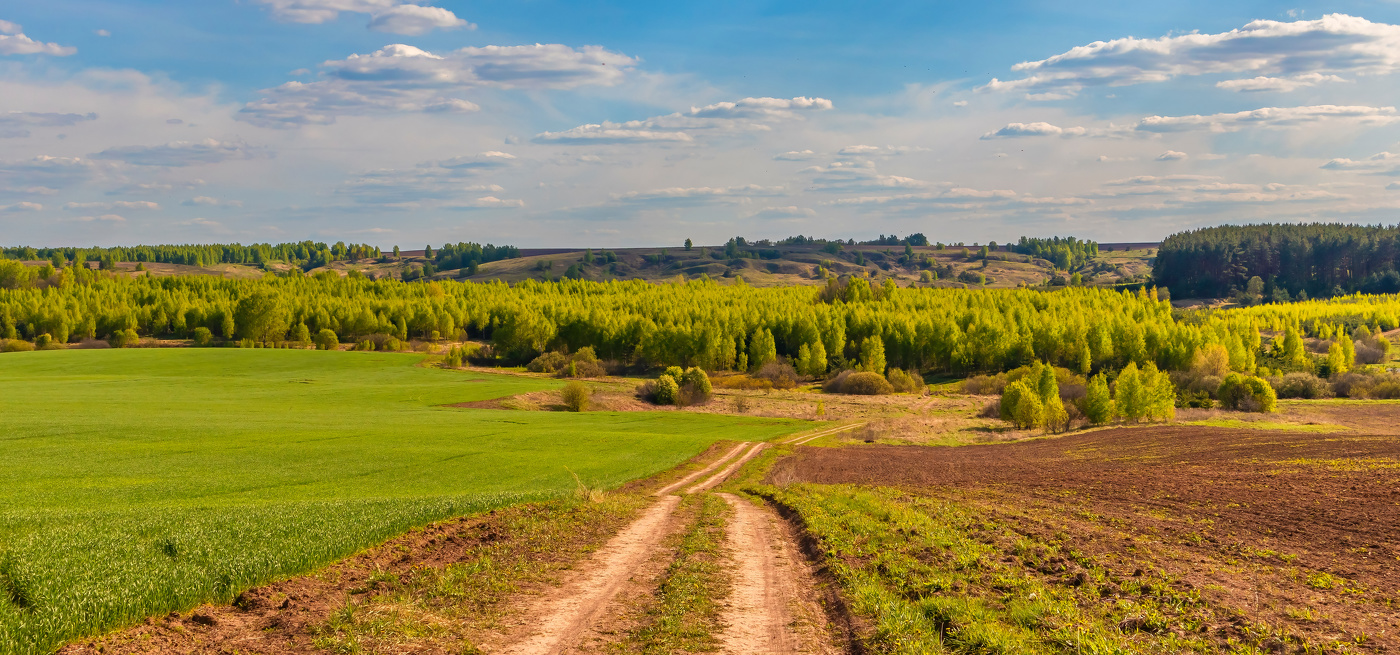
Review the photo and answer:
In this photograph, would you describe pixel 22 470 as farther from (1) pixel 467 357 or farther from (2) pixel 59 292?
(2) pixel 59 292

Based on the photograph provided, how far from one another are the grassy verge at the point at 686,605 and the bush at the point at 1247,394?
82300mm

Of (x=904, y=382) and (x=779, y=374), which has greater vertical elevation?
(x=779, y=374)

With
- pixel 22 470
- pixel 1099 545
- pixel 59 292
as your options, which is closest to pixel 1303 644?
pixel 1099 545

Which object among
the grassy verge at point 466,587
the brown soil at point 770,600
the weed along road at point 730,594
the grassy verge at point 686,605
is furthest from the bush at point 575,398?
the grassy verge at point 686,605

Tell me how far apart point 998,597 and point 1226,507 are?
47.4 ft

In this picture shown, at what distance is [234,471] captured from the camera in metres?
31.8

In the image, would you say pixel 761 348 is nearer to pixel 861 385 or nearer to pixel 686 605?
pixel 861 385

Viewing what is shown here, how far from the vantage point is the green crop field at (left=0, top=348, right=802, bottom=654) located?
12.0 m

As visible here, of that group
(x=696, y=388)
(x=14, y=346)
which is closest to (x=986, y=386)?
(x=696, y=388)

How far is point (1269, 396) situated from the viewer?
7944 centimetres

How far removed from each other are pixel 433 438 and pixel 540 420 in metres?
15.5

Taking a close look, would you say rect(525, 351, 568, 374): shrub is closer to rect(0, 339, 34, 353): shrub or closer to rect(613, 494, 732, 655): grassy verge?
rect(0, 339, 34, 353): shrub

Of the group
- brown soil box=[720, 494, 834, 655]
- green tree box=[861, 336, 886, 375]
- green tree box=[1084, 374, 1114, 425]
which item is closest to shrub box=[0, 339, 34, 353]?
green tree box=[861, 336, 886, 375]

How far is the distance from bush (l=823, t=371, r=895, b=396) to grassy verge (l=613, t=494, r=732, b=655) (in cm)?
9050
